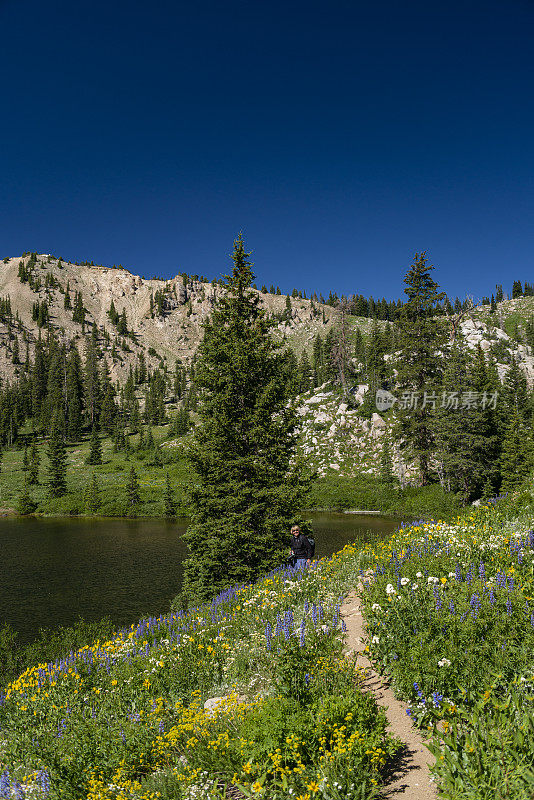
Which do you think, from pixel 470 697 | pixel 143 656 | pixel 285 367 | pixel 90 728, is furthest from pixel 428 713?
pixel 285 367

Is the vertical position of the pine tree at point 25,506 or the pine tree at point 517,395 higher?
the pine tree at point 517,395

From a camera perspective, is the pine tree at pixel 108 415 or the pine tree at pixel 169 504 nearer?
the pine tree at pixel 169 504

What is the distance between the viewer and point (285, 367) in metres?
18.4

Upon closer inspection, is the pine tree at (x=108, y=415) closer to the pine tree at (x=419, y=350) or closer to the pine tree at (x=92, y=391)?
the pine tree at (x=92, y=391)

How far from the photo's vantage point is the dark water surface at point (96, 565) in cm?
2352

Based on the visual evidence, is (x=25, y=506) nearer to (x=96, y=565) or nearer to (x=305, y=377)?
(x=96, y=565)

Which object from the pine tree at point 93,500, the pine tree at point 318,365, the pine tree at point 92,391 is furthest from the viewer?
the pine tree at point 92,391

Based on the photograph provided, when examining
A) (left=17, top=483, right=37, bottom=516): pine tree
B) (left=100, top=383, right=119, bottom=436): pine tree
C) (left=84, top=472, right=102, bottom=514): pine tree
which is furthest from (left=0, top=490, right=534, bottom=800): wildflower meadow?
(left=100, top=383, right=119, bottom=436): pine tree

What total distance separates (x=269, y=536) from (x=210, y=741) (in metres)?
11.0

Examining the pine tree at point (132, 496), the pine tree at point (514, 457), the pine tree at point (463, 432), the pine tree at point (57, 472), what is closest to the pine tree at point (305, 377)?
the pine tree at point (463, 432)

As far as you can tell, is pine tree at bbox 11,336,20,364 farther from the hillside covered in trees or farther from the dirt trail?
the dirt trail

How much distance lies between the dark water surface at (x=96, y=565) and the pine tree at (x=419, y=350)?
377 inches

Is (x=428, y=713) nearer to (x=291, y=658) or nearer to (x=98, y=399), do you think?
(x=291, y=658)

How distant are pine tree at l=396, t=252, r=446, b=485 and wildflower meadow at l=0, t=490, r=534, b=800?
37.5 metres
